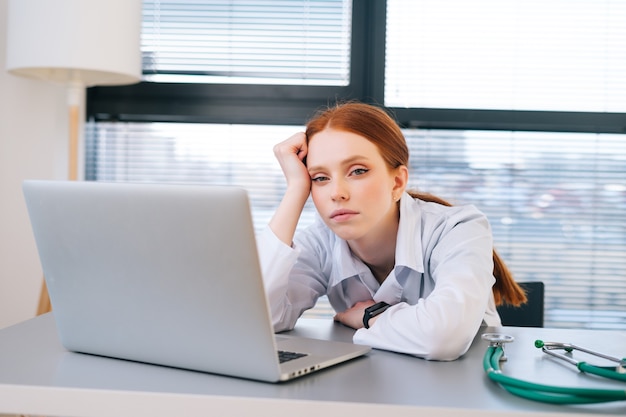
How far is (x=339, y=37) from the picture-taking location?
3201 millimetres

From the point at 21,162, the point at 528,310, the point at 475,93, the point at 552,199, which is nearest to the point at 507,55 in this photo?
the point at 475,93

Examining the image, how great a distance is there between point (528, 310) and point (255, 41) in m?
1.74

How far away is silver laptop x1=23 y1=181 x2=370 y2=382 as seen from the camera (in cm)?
90

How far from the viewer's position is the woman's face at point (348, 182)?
1.47 meters

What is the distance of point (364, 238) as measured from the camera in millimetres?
1665

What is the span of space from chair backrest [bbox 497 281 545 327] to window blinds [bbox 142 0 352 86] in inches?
58.0

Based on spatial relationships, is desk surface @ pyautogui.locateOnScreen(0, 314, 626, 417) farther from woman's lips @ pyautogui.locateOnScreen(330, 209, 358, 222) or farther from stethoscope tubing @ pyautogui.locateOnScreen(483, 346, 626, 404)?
woman's lips @ pyautogui.locateOnScreen(330, 209, 358, 222)

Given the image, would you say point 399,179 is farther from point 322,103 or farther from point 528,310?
point 322,103

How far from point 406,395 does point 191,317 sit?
280 mm

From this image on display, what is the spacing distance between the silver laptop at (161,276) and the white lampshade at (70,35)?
1572 mm

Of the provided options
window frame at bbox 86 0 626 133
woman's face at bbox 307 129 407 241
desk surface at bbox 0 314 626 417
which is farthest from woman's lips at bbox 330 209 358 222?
window frame at bbox 86 0 626 133

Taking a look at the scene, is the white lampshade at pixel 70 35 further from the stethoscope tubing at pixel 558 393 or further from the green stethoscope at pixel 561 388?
the stethoscope tubing at pixel 558 393

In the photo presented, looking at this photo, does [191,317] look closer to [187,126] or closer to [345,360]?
[345,360]

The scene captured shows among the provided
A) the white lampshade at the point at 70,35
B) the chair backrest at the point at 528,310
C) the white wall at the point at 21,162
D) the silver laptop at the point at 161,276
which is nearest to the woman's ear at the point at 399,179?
the chair backrest at the point at 528,310
